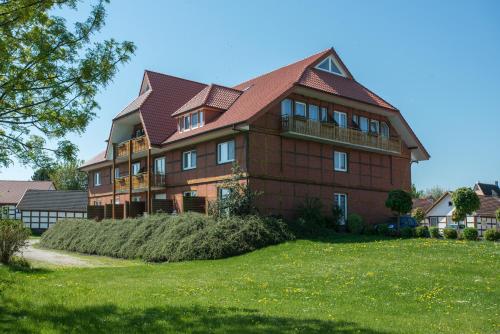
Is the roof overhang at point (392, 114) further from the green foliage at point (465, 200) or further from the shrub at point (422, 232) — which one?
the shrub at point (422, 232)

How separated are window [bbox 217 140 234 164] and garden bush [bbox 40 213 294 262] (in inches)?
172

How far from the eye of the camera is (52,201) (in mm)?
60781

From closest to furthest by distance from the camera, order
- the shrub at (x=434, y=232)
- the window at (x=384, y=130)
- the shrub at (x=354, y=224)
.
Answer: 1. the shrub at (x=434, y=232)
2. the shrub at (x=354, y=224)
3. the window at (x=384, y=130)

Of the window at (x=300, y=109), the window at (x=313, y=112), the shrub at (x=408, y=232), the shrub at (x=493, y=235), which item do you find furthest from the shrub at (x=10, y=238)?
the shrub at (x=493, y=235)

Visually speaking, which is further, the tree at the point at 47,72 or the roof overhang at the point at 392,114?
the roof overhang at the point at 392,114

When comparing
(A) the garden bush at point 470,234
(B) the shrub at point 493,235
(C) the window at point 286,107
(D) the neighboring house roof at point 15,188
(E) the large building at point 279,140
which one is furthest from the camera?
(D) the neighboring house roof at point 15,188

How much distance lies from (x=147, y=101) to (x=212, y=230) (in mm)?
14906

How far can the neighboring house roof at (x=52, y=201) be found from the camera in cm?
5931

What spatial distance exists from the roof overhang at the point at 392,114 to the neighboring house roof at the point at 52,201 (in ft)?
128

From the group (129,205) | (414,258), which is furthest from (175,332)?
(129,205)

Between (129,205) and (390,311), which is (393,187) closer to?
(129,205)

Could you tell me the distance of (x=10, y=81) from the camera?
1071cm

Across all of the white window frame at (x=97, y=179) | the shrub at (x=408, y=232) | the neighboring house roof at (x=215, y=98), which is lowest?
the shrub at (x=408, y=232)

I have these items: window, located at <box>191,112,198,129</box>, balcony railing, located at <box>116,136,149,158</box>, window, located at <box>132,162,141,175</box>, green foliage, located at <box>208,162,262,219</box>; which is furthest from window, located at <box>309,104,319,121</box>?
window, located at <box>132,162,141,175</box>
